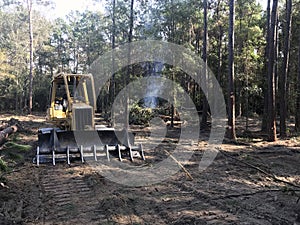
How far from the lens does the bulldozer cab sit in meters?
12.2

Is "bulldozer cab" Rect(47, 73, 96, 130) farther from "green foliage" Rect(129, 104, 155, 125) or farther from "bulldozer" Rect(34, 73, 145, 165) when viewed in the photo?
Result: "green foliage" Rect(129, 104, 155, 125)

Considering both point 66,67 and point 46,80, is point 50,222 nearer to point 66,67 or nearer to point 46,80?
point 46,80

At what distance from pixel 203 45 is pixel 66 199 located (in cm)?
1573

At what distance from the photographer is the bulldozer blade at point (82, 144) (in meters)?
10.5

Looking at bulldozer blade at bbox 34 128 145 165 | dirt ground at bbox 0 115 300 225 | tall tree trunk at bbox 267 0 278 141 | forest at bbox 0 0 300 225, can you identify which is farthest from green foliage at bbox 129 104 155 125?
dirt ground at bbox 0 115 300 225

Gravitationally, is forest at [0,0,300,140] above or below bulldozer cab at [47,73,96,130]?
above

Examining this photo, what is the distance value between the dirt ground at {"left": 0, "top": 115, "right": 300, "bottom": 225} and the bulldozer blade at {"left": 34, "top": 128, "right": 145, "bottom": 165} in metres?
0.44

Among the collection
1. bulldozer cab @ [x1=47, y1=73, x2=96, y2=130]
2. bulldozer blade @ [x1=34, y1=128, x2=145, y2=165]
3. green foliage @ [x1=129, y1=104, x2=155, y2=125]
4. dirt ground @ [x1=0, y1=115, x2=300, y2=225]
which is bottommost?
dirt ground @ [x1=0, y1=115, x2=300, y2=225]

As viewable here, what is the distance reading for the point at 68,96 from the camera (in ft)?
39.9

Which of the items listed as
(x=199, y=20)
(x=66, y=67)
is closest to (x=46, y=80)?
(x=66, y=67)

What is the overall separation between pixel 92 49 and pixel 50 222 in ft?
143

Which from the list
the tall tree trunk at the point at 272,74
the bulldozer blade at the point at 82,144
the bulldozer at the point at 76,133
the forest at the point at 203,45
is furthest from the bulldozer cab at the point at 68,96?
the tall tree trunk at the point at 272,74

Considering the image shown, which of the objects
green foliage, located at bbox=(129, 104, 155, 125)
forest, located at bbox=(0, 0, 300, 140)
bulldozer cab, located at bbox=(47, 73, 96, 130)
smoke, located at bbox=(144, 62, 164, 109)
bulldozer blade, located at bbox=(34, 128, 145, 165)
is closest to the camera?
bulldozer blade, located at bbox=(34, 128, 145, 165)

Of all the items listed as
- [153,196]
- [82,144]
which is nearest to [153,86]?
[82,144]
